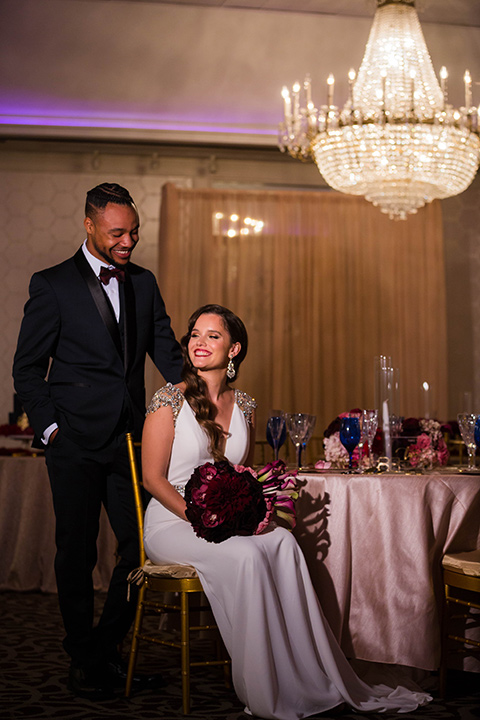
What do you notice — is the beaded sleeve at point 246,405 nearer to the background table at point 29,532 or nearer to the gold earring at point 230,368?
the gold earring at point 230,368

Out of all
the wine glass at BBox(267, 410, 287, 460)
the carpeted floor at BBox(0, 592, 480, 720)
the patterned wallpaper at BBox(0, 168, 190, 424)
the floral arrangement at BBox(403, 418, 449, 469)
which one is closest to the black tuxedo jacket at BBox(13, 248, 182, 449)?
the wine glass at BBox(267, 410, 287, 460)

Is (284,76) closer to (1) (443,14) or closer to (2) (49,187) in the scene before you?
(1) (443,14)

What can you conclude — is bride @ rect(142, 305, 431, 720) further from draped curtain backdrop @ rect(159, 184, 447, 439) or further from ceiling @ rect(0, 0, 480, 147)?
draped curtain backdrop @ rect(159, 184, 447, 439)

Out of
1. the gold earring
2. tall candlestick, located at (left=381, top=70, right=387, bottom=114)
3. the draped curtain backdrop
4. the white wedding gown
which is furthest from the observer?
the draped curtain backdrop

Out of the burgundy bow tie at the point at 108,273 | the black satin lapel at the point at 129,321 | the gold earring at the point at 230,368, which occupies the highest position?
the burgundy bow tie at the point at 108,273

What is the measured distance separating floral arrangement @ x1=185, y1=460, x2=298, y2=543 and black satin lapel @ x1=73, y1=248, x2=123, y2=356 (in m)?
0.67

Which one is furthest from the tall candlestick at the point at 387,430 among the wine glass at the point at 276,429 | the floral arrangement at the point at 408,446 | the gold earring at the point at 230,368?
the gold earring at the point at 230,368

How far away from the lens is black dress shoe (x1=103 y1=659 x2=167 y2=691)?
117 inches

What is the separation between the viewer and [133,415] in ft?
9.95

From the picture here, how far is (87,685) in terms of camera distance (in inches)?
115

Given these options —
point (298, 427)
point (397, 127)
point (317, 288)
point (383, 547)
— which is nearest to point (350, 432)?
point (298, 427)

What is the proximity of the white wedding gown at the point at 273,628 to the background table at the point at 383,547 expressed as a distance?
24 cm

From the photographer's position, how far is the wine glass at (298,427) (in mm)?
3303

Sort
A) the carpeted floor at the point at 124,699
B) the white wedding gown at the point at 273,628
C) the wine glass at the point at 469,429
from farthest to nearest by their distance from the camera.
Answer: the wine glass at the point at 469,429, the carpeted floor at the point at 124,699, the white wedding gown at the point at 273,628
